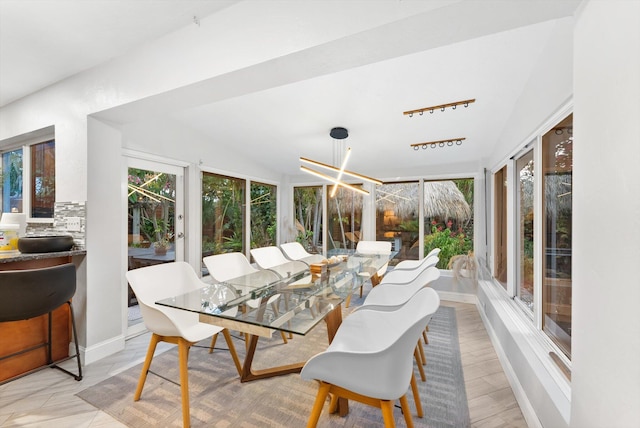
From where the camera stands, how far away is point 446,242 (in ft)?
14.9

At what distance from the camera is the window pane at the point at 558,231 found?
1.65 metres

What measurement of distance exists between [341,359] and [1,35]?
115 inches

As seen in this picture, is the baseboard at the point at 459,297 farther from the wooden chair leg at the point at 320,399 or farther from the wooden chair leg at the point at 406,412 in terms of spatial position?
the wooden chair leg at the point at 320,399

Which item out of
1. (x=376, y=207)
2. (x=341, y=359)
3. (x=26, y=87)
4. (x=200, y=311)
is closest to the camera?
(x=341, y=359)

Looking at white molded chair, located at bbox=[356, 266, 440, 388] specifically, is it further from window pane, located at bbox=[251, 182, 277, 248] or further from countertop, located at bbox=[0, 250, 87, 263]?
window pane, located at bbox=[251, 182, 277, 248]

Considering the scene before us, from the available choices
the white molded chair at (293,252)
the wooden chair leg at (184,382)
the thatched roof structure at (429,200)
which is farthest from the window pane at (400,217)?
the wooden chair leg at (184,382)

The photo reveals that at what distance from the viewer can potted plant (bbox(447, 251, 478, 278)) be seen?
13.5 feet

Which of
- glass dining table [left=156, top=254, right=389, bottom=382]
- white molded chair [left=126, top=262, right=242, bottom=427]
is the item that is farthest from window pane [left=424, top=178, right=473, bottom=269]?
white molded chair [left=126, top=262, right=242, bottom=427]

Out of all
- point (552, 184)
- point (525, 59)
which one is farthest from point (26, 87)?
point (552, 184)

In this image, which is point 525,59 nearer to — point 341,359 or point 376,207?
point 341,359

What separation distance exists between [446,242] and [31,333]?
193 inches

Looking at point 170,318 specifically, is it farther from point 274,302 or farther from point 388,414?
point 388,414

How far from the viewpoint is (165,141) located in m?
3.28

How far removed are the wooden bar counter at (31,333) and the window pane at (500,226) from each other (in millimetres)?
4050
